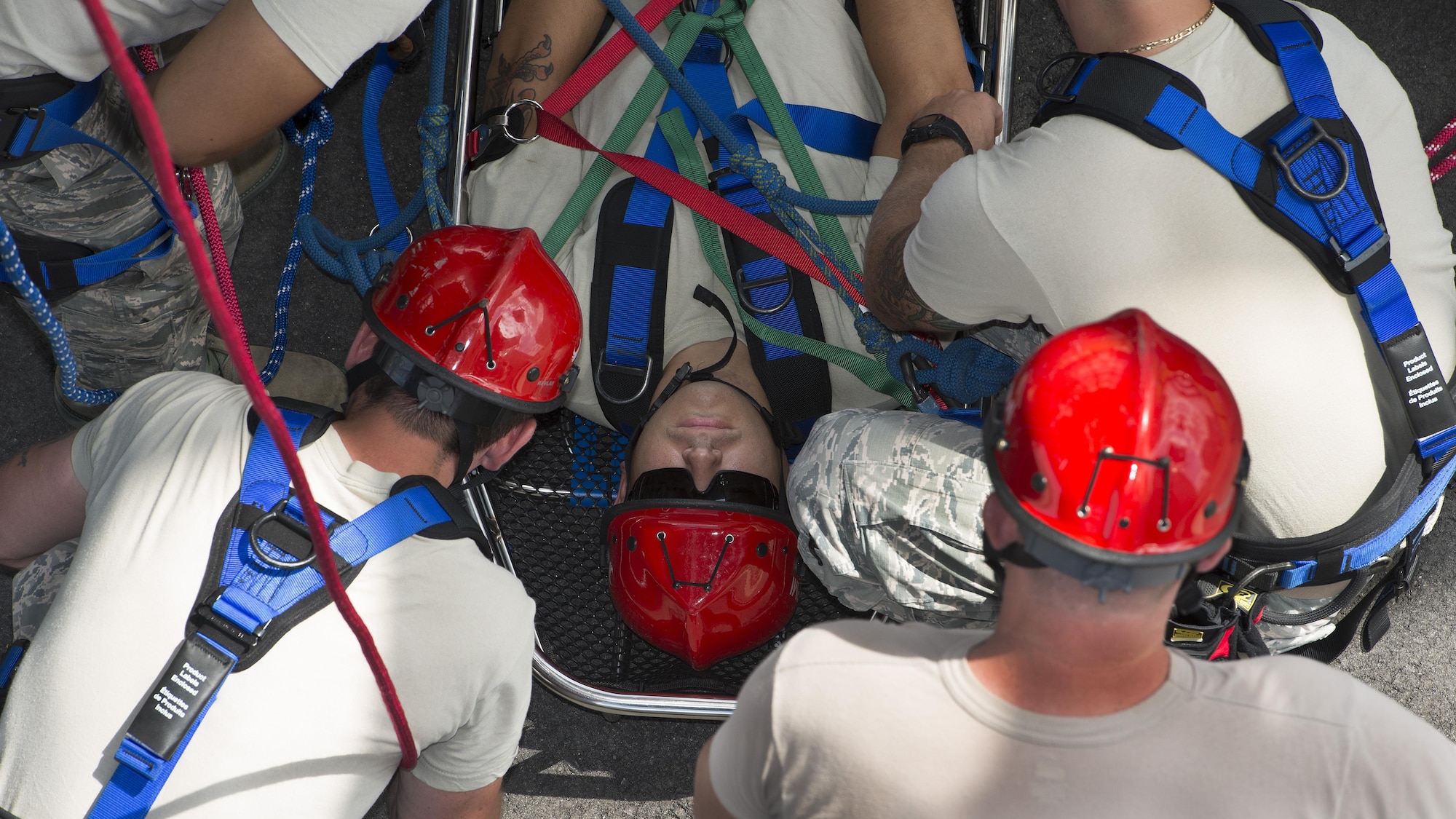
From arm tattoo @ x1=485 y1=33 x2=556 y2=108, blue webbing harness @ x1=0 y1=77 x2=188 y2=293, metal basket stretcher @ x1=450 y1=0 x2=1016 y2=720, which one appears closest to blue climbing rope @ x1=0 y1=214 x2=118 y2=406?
blue webbing harness @ x1=0 y1=77 x2=188 y2=293

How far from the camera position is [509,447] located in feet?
6.80

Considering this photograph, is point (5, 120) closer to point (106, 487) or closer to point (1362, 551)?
point (106, 487)

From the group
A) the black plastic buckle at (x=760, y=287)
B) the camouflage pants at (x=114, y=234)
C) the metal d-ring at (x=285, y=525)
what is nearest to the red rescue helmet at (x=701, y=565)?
the black plastic buckle at (x=760, y=287)

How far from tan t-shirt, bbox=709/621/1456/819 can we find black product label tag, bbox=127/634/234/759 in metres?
0.86

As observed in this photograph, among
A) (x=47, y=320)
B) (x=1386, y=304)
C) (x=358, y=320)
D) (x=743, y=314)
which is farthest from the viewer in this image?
(x=358, y=320)

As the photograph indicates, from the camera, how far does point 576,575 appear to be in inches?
105

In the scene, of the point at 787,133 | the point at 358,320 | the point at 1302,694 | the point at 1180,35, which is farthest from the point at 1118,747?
the point at 358,320

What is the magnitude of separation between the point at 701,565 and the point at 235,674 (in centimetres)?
101

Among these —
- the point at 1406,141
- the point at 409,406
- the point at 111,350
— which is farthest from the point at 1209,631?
the point at 111,350

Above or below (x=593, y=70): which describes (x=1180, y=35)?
above

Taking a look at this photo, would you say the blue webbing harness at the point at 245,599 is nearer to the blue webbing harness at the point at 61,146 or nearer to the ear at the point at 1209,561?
the blue webbing harness at the point at 61,146

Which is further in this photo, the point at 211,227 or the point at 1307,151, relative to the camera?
the point at 211,227

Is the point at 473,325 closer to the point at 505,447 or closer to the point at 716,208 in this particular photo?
the point at 505,447

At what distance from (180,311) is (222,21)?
938mm
